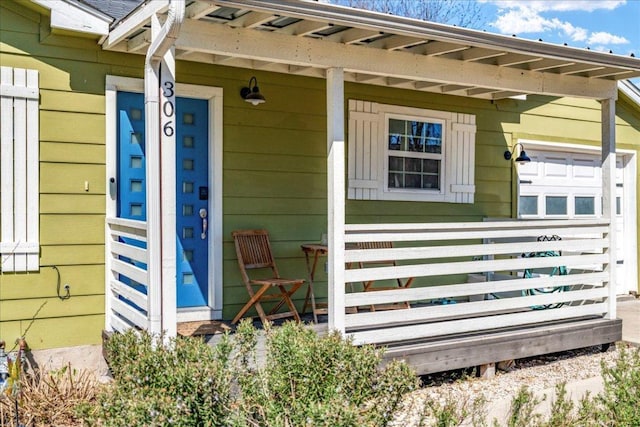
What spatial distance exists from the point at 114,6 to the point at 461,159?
3762 mm

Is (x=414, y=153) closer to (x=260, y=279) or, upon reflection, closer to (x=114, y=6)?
(x=260, y=279)

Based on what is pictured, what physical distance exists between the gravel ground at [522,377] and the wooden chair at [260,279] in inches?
50.1

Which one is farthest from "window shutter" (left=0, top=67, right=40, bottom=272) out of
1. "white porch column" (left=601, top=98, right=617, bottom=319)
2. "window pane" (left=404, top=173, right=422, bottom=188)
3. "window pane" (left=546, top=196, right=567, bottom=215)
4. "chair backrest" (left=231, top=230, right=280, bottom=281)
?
"window pane" (left=546, top=196, right=567, bottom=215)

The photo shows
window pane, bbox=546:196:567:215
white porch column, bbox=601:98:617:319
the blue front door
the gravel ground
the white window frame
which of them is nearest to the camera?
the gravel ground

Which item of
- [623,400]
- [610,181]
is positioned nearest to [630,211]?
[610,181]

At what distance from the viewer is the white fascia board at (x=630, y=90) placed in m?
7.71

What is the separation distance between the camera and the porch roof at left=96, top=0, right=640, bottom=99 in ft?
12.3

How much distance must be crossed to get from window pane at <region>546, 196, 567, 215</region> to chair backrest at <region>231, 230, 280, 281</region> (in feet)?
12.8

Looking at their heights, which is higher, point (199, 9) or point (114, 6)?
point (114, 6)

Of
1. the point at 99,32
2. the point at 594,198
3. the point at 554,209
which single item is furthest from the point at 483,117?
the point at 99,32

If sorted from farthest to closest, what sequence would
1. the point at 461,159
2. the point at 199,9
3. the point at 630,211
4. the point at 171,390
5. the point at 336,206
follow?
1. the point at 630,211
2. the point at 461,159
3. the point at 336,206
4. the point at 199,9
5. the point at 171,390

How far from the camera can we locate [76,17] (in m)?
4.40

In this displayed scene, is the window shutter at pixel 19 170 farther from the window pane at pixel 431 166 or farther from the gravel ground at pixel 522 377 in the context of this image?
the window pane at pixel 431 166

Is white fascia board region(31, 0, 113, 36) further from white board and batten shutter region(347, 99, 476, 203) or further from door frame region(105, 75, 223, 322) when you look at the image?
white board and batten shutter region(347, 99, 476, 203)
